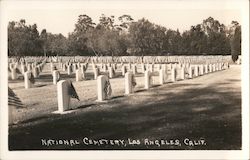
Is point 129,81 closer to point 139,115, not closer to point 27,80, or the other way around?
point 139,115

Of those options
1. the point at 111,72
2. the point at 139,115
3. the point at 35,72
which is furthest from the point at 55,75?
the point at 139,115

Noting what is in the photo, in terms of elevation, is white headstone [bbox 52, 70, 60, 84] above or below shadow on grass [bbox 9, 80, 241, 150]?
above

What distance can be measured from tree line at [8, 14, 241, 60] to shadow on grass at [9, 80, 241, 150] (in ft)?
0.43

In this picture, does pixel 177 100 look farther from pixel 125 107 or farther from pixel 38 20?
pixel 38 20

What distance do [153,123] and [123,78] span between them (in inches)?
6.3

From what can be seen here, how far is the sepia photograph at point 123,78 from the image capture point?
1.61 meters

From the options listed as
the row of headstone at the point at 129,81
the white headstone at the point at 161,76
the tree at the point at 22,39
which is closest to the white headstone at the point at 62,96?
the row of headstone at the point at 129,81

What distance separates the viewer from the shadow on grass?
63.1 inches

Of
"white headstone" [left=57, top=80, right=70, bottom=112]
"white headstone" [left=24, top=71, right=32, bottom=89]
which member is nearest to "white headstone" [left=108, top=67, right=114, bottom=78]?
"white headstone" [left=57, top=80, right=70, bottom=112]

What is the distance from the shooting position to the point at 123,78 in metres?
1.64

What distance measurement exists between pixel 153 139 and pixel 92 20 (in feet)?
1.29

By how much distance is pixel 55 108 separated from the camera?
1.62 meters

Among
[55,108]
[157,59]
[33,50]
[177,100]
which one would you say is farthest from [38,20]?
[177,100]

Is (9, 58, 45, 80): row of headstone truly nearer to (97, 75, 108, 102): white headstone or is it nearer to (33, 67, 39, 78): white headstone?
(33, 67, 39, 78): white headstone
